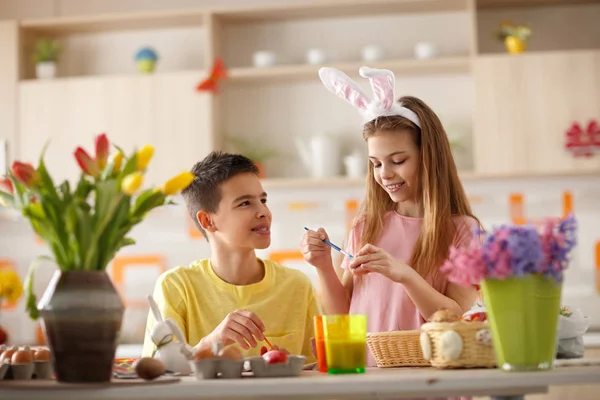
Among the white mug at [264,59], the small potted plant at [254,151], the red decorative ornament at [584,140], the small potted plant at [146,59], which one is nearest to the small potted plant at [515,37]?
the red decorative ornament at [584,140]

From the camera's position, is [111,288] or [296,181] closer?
[111,288]

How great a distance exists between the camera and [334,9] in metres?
4.37

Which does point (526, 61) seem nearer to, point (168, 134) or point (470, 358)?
point (168, 134)

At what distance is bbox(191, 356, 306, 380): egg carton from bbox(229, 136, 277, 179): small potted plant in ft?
9.55

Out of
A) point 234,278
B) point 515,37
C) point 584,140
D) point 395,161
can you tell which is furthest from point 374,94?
point 515,37

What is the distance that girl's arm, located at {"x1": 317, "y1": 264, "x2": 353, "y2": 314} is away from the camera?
2111mm

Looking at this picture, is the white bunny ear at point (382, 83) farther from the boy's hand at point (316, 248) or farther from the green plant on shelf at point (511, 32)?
the green plant on shelf at point (511, 32)

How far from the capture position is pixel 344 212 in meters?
4.47

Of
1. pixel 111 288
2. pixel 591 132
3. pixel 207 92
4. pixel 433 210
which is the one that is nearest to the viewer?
pixel 111 288

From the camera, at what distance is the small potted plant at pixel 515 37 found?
420 centimetres

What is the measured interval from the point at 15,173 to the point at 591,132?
10.2 ft

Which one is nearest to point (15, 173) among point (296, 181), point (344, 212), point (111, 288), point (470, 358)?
point (111, 288)

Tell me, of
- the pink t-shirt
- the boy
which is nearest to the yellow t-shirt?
the boy

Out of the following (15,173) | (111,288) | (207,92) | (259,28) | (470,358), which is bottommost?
(470,358)
